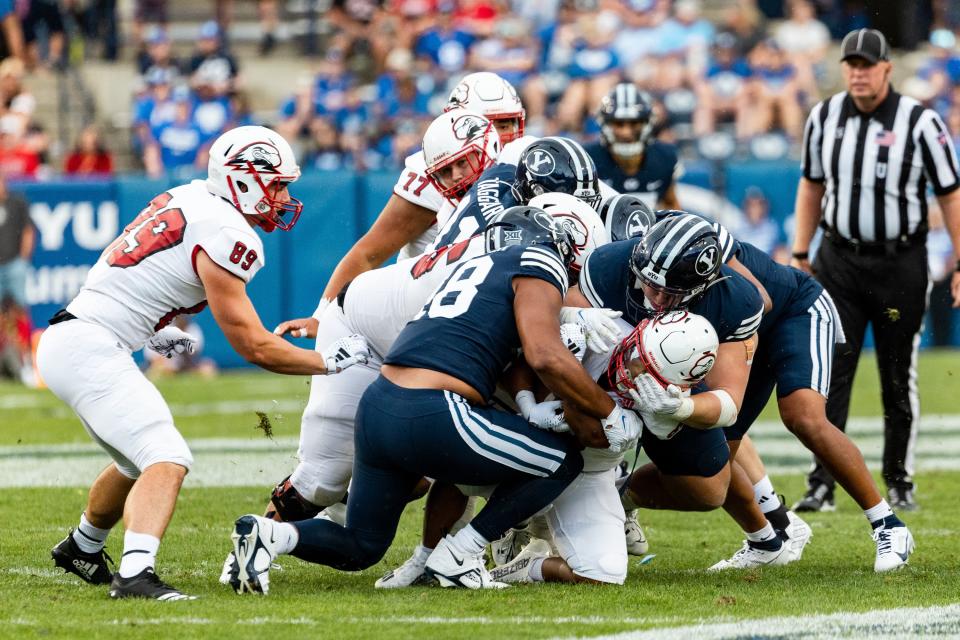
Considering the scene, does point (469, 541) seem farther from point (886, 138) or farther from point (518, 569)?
point (886, 138)

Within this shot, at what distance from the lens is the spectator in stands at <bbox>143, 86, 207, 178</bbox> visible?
45.3ft

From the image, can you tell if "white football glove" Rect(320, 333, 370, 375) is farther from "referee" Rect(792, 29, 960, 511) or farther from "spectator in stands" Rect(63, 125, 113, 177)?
"spectator in stands" Rect(63, 125, 113, 177)

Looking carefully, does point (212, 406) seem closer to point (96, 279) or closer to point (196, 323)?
→ point (196, 323)

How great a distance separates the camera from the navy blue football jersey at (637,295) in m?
4.68

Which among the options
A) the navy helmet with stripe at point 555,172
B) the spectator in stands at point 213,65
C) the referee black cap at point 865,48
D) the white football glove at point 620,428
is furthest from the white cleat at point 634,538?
the spectator in stands at point 213,65

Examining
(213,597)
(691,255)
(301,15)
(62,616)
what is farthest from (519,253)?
(301,15)

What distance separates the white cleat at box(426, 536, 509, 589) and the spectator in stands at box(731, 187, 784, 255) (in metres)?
8.57

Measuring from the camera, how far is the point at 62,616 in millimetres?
4105

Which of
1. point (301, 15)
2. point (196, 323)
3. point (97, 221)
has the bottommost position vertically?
point (196, 323)

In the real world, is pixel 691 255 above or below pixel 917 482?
above


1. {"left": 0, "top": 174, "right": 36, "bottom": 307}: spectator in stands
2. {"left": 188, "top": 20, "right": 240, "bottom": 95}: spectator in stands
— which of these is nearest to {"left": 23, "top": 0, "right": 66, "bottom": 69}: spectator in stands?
{"left": 188, "top": 20, "right": 240, "bottom": 95}: spectator in stands

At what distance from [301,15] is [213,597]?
43.7 ft

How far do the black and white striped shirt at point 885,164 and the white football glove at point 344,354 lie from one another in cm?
272

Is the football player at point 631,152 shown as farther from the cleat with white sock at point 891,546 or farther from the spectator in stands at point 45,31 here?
the spectator in stands at point 45,31
